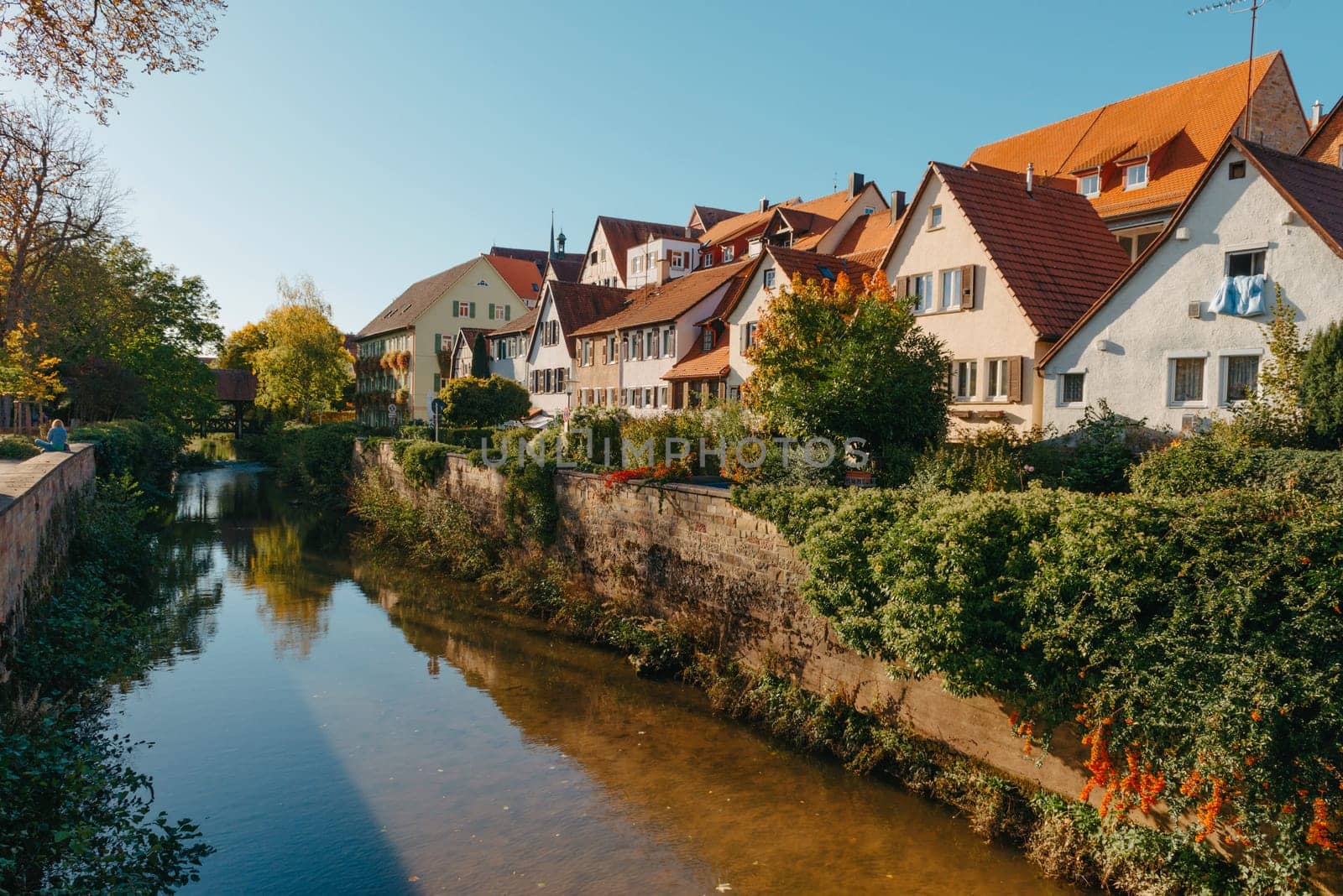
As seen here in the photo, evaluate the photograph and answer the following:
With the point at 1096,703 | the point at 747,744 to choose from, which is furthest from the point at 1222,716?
the point at 747,744

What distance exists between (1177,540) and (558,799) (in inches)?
281

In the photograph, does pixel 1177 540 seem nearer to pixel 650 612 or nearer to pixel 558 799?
pixel 558 799

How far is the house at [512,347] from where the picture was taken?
166 ft

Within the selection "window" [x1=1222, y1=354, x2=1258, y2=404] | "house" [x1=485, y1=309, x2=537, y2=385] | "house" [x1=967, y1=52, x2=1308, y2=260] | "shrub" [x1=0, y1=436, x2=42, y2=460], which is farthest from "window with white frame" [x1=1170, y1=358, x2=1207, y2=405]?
"house" [x1=485, y1=309, x2=537, y2=385]

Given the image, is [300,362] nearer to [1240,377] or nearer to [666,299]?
[666,299]

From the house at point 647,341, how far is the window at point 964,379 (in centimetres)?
1380

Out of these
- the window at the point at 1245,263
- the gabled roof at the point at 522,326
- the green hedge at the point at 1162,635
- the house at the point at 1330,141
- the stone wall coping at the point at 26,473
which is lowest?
the green hedge at the point at 1162,635

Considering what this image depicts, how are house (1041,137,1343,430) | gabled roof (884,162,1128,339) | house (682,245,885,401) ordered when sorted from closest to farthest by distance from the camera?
1. house (1041,137,1343,430)
2. gabled roof (884,162,1128,339)
3. house (682,245,885,401)

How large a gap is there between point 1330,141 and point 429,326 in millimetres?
51442

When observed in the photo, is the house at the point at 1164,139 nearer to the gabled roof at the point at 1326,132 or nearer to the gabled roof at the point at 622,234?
the gabled roof at the point at 1326,132

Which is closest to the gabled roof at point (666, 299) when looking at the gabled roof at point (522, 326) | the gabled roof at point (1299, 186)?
the gabled roof at point (522, 326)

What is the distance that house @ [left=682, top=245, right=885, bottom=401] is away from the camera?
1193 inches

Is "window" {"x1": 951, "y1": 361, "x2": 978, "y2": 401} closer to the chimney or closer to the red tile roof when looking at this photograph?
the red tile roof

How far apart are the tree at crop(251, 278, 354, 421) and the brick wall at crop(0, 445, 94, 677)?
128ft
